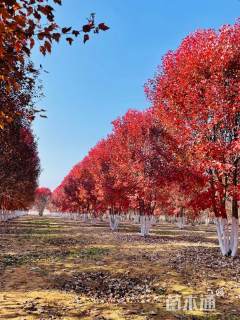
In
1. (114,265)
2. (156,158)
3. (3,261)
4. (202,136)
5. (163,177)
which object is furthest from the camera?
(156,158)

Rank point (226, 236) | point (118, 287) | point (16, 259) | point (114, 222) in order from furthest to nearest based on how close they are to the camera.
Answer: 1. point (114, 222)
2. point (226, 236)
3. point (16, 259)
4. point (118, 287)

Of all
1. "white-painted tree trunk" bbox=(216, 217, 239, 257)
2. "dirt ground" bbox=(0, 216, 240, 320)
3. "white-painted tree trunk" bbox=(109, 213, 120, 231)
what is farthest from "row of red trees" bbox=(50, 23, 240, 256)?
"white-painted tree trunk" bbox=(109, 213, 120, 231)

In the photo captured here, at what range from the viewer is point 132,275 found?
1733 cm

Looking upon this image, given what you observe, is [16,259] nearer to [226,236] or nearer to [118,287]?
[118,287]

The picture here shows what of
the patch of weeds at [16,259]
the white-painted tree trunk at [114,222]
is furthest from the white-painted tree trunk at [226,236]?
the white-painted tree trunk at [114,222]

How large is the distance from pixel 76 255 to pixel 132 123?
21435mm

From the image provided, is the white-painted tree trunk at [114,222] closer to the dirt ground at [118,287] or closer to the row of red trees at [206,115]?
the row of red trees at [206,115]

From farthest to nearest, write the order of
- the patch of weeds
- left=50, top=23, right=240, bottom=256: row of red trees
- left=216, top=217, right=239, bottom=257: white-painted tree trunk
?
1. left=216, top=217, right=239, bottom=257: white-painted tree trunk
2. left=50, top=23, right=240, bottom=256: row of red trees
3. the patch of weeds

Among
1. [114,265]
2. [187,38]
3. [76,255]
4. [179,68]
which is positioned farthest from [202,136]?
[76,255]

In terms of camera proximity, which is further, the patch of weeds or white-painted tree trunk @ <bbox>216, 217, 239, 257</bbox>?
white-painted tree trunk @ <bbox>216, 217, 239, 257</bbox>

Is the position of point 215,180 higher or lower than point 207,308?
higher

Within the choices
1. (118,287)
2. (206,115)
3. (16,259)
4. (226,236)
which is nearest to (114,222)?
(226,236)

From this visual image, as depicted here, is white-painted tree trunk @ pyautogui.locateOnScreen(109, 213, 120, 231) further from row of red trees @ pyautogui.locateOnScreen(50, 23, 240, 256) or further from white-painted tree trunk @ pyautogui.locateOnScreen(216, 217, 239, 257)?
white-painted tree trunk @ pyautogui.locateOnScreen(216, 217, 239, 257)

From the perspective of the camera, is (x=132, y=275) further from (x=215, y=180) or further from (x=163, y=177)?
(x=163, y=177)
